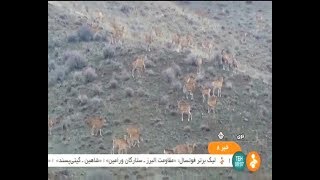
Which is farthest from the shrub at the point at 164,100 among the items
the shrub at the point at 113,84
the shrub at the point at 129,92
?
the shrub at the point at 113,84

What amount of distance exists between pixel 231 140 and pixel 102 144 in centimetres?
114

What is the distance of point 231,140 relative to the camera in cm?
476

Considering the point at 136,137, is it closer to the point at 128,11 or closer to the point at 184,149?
the point at 184,149

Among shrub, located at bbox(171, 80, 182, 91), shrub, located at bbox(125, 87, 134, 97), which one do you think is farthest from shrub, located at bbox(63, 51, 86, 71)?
shrub, located at bbox(171, 80, 182, 91)

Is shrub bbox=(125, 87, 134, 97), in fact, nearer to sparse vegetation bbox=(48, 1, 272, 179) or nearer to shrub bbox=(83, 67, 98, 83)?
sparse vegetation bbox=(48, 1, 272, 179)
